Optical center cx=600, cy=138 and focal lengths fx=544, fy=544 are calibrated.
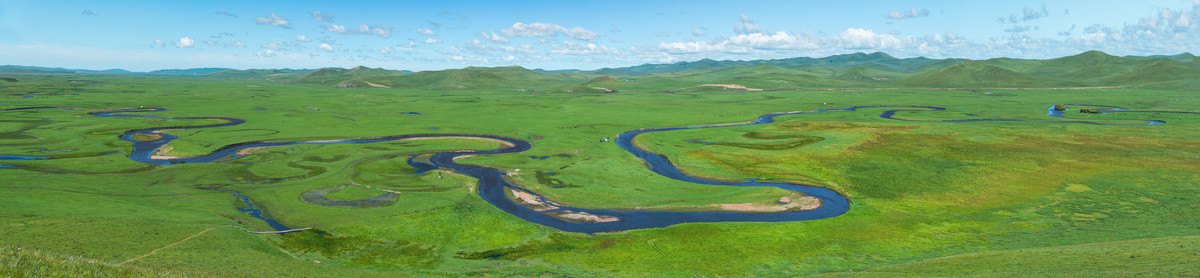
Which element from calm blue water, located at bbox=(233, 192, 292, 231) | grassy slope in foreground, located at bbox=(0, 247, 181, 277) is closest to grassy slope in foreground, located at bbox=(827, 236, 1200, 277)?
grassy slope in foreground, located at bbox=(0, 247, 181, 277)

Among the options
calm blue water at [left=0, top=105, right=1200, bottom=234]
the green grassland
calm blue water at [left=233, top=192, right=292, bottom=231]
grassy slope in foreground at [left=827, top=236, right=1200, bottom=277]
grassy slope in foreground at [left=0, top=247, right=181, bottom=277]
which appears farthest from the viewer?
calm blue water at [left=0, top=105, right=1200, bottom=234]

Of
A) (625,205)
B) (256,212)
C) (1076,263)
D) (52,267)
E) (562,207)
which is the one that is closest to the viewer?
(52,267)

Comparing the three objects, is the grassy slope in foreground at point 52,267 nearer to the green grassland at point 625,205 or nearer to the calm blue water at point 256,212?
the green grassland at point 625,205

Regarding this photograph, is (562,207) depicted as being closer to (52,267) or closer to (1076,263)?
(52,267)

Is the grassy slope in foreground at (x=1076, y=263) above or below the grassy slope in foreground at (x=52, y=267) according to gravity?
below

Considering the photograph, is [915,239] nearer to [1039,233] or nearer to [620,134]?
[1039,233]

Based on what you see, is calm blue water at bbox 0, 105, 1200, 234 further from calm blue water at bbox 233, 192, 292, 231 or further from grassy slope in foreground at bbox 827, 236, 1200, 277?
grassy slope in foreground at bbox 827, 236, 1200, 277

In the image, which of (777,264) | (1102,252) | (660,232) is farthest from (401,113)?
(1102,252)

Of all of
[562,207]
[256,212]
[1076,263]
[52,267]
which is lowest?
[562,207]

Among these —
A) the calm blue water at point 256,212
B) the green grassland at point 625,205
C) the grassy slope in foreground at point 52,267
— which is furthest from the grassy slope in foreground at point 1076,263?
the calm blue water at point 256,212

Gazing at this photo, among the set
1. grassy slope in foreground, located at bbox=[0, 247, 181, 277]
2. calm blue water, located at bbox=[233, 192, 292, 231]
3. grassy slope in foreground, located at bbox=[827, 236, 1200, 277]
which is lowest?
calm blue water, located at bbox=[233, 192, 292, 231]

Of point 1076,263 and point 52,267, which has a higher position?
point 52,267

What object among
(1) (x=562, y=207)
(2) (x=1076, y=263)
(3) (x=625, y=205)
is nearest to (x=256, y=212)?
(1) (x=562, y=207)
